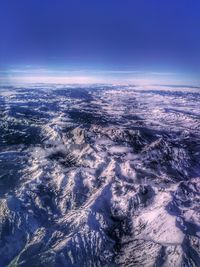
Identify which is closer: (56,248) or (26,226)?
(56,248)

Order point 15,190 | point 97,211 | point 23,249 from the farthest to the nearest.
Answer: point 15,190 < point 97,211 < point 23,249

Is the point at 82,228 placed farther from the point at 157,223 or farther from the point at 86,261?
the point at 157,223

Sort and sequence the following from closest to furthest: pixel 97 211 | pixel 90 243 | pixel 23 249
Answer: pixel 23 249
pixel 90 243
pixel 97 211

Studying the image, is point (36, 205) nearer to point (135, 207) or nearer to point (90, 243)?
point (90, 243)

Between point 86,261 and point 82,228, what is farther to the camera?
point 82,228

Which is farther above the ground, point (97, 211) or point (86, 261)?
point (97, 211)

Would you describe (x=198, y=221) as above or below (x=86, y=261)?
above

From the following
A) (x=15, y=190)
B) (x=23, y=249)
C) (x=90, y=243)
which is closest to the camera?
(x=23, y=249)

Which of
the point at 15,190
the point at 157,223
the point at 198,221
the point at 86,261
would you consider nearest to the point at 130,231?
the point at 157,223

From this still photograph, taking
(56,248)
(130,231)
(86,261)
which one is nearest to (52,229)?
(56,248)
